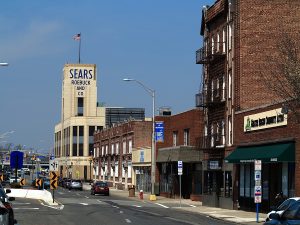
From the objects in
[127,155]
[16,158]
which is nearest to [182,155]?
[16,158]

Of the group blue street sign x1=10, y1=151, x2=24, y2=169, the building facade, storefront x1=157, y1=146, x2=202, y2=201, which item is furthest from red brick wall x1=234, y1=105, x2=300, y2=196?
the building facade

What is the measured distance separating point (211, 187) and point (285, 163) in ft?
47.4

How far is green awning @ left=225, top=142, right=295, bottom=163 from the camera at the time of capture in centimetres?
3531

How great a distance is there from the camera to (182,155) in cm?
5878

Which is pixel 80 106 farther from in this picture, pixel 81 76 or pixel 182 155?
pixel 182 155

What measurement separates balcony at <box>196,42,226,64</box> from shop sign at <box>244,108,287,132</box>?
726 centimetres

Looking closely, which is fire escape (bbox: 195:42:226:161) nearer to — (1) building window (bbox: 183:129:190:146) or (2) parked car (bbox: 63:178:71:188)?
(1) building window (bbox: 183:129:190:146)

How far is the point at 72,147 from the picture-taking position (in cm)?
14150

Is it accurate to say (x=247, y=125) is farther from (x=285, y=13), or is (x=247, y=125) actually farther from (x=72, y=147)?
(x=72, y=147)

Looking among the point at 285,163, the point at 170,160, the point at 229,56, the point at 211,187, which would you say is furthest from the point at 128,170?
the point at 285,163

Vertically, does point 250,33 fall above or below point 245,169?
above

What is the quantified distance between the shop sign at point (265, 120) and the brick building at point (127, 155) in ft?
106

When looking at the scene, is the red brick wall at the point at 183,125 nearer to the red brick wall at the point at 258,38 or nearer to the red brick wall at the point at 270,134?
the red brick wall at the point at 258,38

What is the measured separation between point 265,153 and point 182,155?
21.2 m
